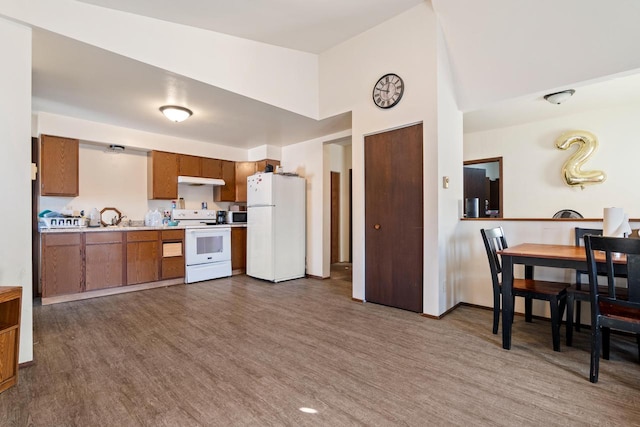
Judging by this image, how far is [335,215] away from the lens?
6.41m

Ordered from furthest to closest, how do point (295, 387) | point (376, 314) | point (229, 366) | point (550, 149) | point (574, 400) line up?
point (550, 149)
point (376, 314)
point (229, 366)
point (295, 387)
point (574, 400)

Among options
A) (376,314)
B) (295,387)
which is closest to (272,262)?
(376,314)

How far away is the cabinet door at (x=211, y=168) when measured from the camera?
5.33m

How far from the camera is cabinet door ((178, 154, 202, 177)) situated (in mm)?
5039

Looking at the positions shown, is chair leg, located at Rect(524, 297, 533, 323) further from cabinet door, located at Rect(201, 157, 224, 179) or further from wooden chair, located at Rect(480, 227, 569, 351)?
cabinet door, located at Rect(201, 157, 224, 179)

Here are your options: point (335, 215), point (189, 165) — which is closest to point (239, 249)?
point (189, 165)

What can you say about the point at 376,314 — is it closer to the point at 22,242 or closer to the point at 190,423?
the point at 190,423

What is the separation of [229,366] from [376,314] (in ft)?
5.51

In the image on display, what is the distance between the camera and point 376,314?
3.19m

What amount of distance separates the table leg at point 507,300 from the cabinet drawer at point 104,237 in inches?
182

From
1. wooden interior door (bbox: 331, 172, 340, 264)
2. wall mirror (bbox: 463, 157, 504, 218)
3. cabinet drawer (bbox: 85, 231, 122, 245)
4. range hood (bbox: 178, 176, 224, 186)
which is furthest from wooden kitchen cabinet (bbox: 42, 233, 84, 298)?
wall mirror (bbox: 463, 157, 504, 218)

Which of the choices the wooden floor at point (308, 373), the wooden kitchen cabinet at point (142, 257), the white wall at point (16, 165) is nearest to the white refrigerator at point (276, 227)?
the wooden kitchen cabinet at point (142, 257)

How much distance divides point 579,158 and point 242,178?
5420 mm

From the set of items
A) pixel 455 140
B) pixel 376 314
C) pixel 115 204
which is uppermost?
pixel 455 140
